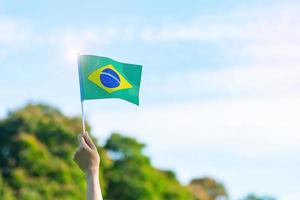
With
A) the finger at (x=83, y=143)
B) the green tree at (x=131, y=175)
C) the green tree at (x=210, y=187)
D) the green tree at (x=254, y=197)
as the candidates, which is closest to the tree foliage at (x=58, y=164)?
the green tree at (x=131, y=175)

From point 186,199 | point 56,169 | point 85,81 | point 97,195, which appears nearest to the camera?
→ point 97,195

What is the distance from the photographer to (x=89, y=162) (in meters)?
6.67

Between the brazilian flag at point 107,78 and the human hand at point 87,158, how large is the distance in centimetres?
177

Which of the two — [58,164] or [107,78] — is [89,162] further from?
[58,164]

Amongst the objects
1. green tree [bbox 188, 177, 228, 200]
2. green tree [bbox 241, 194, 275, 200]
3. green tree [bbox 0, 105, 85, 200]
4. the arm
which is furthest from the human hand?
green tree [bbox 241, 194, 275, 200]

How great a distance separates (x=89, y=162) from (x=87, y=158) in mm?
27

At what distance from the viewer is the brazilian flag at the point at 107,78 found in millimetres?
8562

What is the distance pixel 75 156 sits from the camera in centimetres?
671

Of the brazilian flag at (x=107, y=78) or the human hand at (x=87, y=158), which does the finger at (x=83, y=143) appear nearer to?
the human hand at (x=87, y=158)

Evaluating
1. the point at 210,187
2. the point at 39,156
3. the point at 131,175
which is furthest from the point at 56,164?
the point at 210,187

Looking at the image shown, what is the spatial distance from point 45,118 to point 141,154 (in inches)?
248

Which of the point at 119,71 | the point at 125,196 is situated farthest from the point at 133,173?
the point at 119,71

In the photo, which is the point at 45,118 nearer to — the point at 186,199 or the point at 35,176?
the point at 35,176

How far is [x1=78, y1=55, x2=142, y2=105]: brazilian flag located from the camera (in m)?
8.56
